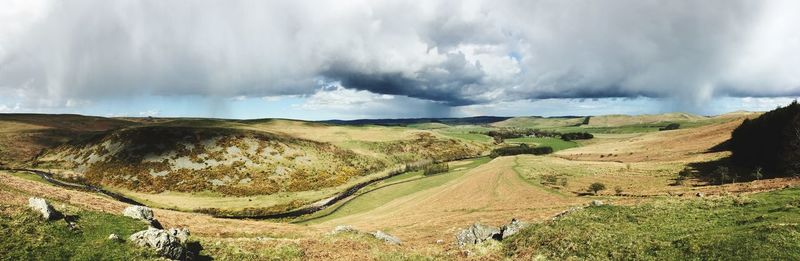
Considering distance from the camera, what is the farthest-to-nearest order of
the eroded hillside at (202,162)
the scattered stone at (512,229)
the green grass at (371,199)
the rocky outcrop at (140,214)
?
1. the eroded hillside at (202,162)
2. the green grass at (371,199)
3. the scattered stone at (512,229)
4. the rocky outcrop at (140,214)

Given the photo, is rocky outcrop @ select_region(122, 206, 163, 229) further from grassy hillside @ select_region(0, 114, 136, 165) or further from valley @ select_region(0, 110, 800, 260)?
grassy hillside @ select_region(0, 114, 136, 165)

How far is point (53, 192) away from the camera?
35688 millimetres

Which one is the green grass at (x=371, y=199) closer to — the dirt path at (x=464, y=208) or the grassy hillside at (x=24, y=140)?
the dirt path at (x=464, y=208)

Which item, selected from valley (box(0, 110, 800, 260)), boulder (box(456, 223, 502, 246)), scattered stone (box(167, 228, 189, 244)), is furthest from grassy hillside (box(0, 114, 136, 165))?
boulder (box(456, 223, 502, 246))

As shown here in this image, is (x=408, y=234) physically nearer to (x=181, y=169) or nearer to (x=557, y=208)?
(x=557, y=208)

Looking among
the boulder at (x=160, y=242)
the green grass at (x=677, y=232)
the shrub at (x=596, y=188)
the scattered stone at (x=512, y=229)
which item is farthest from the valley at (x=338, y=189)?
the boulder at (x=160, y=242)

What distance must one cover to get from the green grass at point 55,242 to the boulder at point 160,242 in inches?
18.8

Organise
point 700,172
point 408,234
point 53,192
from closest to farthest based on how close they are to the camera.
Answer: point 53,192
point 408,234
point 700,172

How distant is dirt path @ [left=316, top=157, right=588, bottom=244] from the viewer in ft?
152

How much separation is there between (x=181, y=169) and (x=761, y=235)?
123 m

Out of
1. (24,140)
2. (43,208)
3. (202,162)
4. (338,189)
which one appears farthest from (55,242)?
(24,140)

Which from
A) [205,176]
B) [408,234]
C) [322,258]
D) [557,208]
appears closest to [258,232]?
[322,258]

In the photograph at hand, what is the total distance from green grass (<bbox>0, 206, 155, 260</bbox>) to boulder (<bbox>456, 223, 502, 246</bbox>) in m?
23.1

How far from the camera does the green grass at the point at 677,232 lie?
69.4ft
